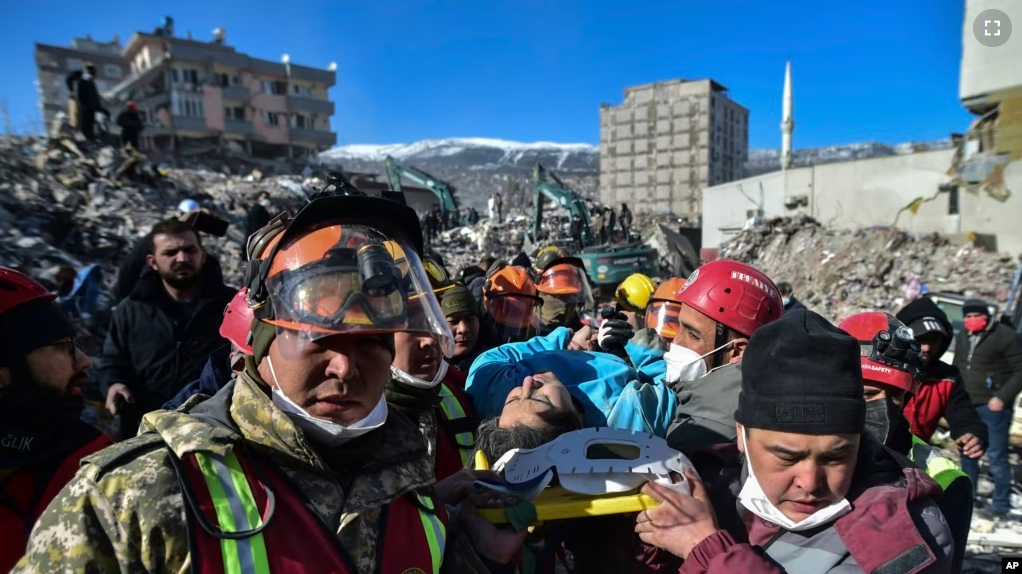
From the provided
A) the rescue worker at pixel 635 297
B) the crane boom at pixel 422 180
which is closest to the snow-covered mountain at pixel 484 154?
the crane boom at pixel 422 180

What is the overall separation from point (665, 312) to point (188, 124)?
45191 mm

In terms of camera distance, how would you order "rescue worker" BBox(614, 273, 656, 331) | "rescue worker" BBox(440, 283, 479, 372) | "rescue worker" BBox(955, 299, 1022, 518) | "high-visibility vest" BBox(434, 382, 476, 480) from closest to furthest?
"high-visibility vest" BBox(434, 382, 476, 480), "rescue worker" BBox(440, 283, 479, 372), "rescue worker" BBox(955, 299, 1022, 518), "rescue worker" BBox(614, 273, 656, 331)

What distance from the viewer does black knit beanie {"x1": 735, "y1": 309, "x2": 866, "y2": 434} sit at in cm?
148

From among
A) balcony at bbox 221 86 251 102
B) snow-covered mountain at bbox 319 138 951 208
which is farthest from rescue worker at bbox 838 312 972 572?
snow-covered mountain at bbox 319 138 951 208

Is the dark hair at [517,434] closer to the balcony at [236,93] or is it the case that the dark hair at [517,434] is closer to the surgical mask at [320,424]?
the surgical mask at [320,424]

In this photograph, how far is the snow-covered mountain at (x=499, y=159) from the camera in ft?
266

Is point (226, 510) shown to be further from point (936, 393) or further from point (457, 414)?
point (936, 393)

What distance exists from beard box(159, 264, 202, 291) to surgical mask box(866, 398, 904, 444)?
155 inches

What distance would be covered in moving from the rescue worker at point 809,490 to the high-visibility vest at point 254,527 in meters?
0.82

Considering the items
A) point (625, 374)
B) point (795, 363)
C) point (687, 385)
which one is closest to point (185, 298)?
point (625, 374)

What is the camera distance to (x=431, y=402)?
2.04 m

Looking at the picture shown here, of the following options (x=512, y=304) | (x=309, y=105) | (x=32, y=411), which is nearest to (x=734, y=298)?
(x=512, y=304)

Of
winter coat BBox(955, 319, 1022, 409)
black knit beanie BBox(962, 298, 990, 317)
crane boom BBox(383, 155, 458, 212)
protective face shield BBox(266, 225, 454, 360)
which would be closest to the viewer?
protective face shield BBox(266, 225, 454, 360)

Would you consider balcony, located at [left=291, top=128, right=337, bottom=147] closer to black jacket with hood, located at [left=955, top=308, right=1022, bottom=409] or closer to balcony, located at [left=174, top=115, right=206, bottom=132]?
balcony, located at [left=174, top=115, right=206, bottom=132]
